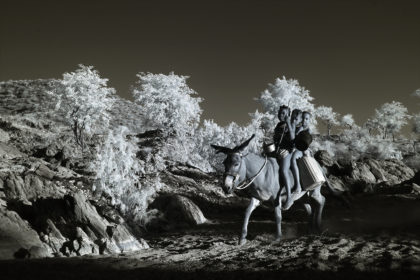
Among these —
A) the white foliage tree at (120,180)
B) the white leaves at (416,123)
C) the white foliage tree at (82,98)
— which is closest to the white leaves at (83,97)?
the white foliage tree at (82,98)

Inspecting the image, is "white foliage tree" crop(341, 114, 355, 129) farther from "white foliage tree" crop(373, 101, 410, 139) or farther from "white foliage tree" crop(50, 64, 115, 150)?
"white foliage tree" crop(50, 64, 115, 150)

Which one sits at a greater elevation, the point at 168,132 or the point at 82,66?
the point at 82,66

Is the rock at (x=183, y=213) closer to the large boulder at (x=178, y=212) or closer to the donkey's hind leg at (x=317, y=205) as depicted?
the large boulder at (x=178, y=212)

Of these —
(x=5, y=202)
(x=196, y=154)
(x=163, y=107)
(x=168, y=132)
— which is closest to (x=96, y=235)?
(x=5, y=202)

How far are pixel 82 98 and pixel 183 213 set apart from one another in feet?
102

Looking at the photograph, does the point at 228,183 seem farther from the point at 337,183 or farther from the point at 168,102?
the point at 168,102

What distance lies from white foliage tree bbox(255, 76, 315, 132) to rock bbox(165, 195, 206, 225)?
1570 inches

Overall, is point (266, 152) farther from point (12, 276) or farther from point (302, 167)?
point (12, 276)

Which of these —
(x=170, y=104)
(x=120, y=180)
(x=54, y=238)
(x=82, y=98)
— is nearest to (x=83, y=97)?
(x=82, y=98)

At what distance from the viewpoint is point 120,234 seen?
1061 centimetres

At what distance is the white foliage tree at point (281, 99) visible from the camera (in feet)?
186

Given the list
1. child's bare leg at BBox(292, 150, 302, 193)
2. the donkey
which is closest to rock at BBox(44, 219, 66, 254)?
the donkey

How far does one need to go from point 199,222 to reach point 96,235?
6.89m

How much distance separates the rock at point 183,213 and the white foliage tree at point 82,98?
91.2ft
